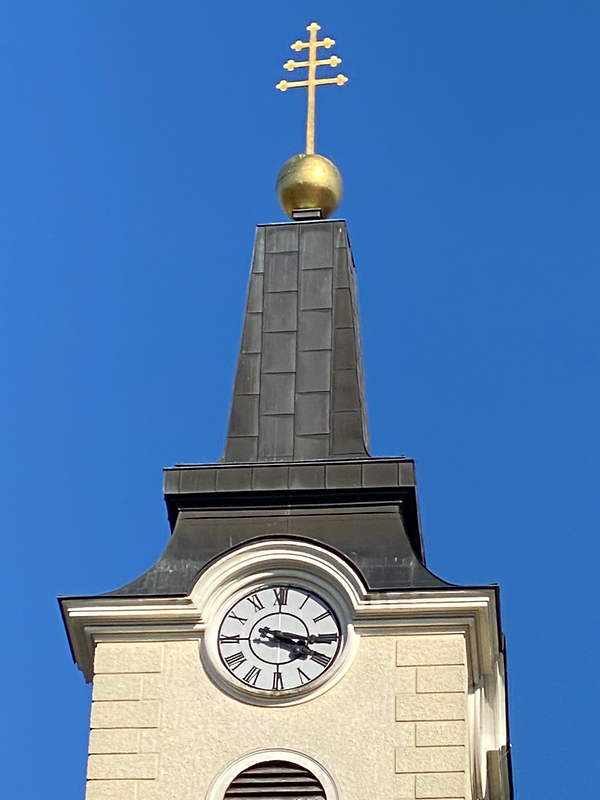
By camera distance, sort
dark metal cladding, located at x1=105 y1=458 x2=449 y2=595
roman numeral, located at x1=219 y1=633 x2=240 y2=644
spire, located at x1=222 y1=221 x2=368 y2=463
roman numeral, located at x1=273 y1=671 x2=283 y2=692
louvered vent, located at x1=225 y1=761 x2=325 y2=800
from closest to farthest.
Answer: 1. louvered vent, located at x1=225 y1=761 x2=325 y2=800
2. roman numeral, located at x1=273 y1=671 x2=283 y2=692
3. roman numeral, located at x1=219 y1=633 x2=240 y2=644
4. dark metal cladding, located at x1=105 y1=458 x2=449 y2=595
5. spire, located at x1=222 y1=221 x2=368 y2=463

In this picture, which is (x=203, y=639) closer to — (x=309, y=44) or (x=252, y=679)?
(x=252, y=679)

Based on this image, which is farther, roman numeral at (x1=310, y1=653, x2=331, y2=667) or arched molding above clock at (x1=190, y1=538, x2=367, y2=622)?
arched molding above clock at (x1=190, y1=538, x2=367, y2=622)

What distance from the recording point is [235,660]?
30359 mm

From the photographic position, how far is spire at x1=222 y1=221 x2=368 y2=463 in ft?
107

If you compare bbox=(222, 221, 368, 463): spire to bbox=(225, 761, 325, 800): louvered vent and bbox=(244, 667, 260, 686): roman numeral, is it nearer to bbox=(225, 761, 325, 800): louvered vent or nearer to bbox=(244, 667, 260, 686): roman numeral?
bbox=(244, 667, 260, 686): roman numeral

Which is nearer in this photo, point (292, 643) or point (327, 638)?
point (292, 643)

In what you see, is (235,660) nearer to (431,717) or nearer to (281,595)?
(281,595)

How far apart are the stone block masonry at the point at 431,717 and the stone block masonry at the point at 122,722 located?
8.85ft

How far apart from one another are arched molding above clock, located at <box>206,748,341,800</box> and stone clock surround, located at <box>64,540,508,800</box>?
0.06 m

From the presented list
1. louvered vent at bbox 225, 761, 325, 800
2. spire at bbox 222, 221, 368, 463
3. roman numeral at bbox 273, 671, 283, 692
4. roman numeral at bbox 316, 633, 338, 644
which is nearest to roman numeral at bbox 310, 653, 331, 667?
roman numeral at bbox 316, 633, 338, 644

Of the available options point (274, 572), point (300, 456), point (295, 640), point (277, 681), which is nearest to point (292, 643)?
point (295, 640)

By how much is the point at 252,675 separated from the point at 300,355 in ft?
15.8

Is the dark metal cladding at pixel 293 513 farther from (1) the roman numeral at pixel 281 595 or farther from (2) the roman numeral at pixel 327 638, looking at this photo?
(2) the roman numeral at pixel 327 638

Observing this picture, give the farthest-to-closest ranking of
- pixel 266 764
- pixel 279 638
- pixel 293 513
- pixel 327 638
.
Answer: pixel 293 513
pixel 327 638
pixel 279 638
pixel 266 764
